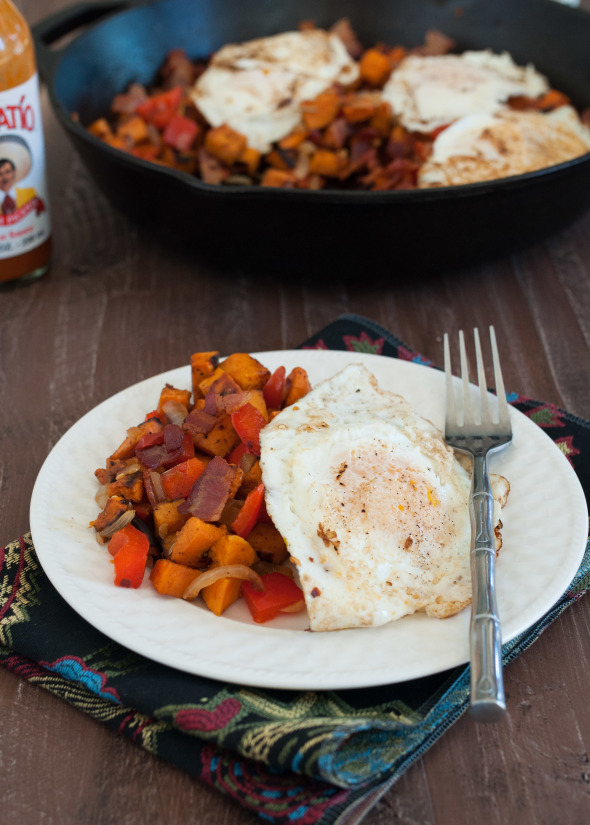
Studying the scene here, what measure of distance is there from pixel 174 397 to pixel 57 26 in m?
1.79

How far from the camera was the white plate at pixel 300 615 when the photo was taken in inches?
51.6

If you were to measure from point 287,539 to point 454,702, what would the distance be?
374 mm

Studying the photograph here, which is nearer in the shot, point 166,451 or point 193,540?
point 193,540

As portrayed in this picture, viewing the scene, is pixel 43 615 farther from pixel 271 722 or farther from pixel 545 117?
pixel 545 117

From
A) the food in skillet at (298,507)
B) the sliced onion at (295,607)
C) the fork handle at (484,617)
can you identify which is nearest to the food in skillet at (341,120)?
the food in skillet at (298,507)

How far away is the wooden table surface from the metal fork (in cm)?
21

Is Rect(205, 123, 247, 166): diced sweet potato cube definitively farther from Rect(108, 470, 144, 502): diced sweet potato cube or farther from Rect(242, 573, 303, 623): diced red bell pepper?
Rect(242, 573, 303, 623): diced red bell pepper

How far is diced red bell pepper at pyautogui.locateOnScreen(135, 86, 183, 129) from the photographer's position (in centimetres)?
301

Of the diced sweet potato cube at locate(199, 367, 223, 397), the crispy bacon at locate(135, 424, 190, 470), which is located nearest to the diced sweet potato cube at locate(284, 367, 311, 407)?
the diced sweet potato cube at locate(199, 367, 223, 397)

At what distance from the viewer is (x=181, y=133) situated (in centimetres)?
296

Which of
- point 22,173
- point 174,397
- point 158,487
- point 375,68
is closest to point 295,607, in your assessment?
point 158,487

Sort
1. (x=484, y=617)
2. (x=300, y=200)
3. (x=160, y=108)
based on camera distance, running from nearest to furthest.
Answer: (x=484, y=617), (x=300, y=200), (x=160, y=108)

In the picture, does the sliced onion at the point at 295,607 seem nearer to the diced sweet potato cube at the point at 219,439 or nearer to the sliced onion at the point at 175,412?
the diced sweet potato cube at the point at 219,439

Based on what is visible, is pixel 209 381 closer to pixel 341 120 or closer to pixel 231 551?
pixel 231 551
